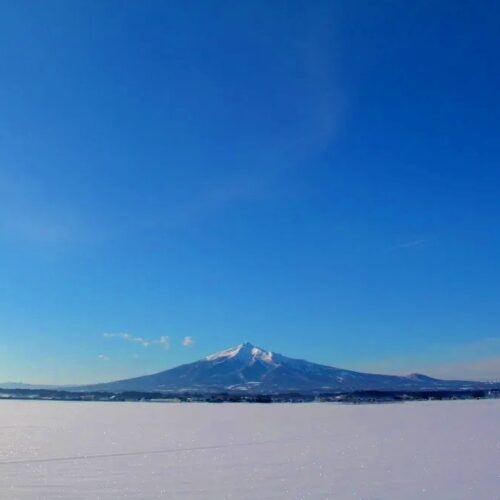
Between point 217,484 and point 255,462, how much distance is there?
9.98 feet

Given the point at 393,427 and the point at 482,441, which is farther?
the point at 393,427

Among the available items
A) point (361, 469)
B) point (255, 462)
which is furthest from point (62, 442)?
point (361, 469)

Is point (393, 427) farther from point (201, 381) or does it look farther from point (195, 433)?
point (201, 381)

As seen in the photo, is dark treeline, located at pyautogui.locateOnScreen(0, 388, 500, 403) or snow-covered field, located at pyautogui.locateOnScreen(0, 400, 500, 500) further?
dark treeline, located at pyautogui.locateOnScreen(0, 388, 500, 403)

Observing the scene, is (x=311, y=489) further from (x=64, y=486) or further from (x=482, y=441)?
(x=482, y=441)

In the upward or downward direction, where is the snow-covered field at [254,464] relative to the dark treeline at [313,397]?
downward

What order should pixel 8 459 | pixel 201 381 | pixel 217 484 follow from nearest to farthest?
pixel 217 484
pixel 8 459
pixel 201 381

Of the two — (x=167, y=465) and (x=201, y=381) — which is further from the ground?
(x=201, y=381)

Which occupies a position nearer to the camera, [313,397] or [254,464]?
[254,464]

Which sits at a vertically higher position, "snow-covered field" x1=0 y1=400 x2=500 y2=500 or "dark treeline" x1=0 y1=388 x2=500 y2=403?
"dark treeline" x1=0 y1=388 x2=500 y2=403

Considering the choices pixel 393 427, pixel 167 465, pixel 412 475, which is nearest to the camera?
pixel 412 475

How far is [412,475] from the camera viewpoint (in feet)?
40.2

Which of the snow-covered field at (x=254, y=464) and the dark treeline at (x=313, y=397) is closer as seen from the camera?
the snow-covered field at (x=254, y=464)

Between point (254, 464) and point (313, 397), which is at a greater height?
point (313, 397)
